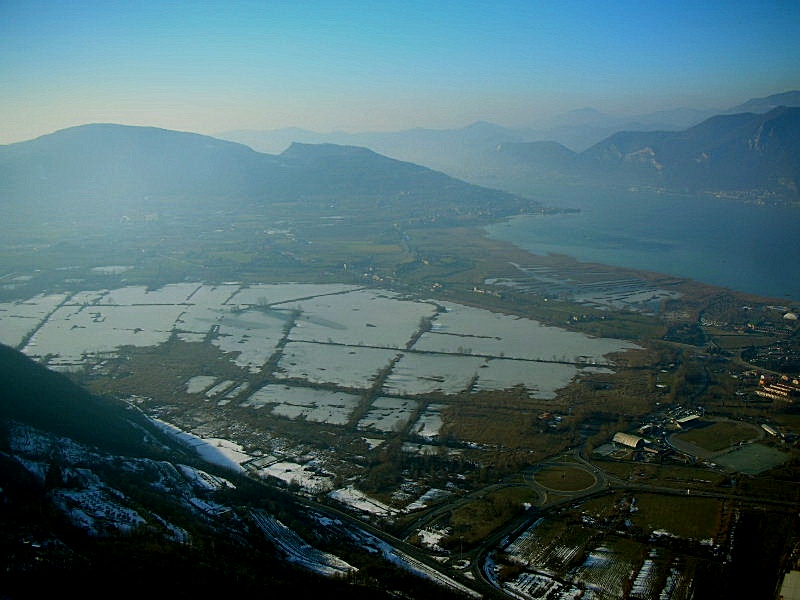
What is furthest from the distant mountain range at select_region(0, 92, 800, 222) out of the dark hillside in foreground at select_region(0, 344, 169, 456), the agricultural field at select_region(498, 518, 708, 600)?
the agricultural field at select_region(498, 518, 708, 600)

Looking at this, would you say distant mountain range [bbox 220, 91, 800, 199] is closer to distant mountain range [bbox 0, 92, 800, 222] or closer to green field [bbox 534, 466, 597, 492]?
distant mountain range [bbox 0, 92, 800, 222]

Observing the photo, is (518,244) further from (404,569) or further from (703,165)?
(703,165)

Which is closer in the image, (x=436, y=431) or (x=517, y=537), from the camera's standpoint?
(x=517, y=537)

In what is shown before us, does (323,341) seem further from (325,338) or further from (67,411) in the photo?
(67,411)

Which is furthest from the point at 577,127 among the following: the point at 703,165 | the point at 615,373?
the point at 615,373

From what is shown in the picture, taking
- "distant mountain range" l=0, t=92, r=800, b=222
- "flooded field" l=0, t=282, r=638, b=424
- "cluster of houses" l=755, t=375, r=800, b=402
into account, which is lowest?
"cluster of houses" l=755, t=375, r=800, b=402

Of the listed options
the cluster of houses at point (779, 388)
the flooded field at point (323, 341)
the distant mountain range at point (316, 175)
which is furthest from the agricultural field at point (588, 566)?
the distant mountain range at point (316, 175)
